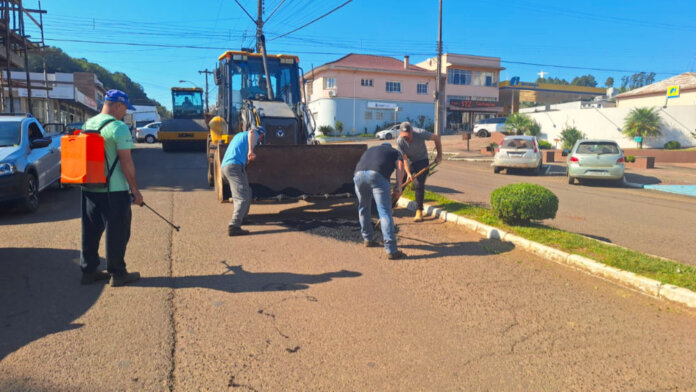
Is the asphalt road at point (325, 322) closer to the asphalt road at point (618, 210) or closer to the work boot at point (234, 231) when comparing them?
the work boot at point (234, 231)

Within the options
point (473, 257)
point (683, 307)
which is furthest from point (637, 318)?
point (473, 257)

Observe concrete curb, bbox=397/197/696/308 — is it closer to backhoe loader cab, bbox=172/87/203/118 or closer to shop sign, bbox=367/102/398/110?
backhoe loader cab, bbox=172/87/203/118

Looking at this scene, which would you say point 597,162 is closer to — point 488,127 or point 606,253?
point 606,253

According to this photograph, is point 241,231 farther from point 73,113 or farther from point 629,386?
point 73,113

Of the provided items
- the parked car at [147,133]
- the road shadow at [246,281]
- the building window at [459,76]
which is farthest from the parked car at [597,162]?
the building window at [459,76]

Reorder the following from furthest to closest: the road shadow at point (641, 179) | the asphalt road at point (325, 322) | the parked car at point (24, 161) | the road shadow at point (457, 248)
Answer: the road shadow at point (641, 179) < the parked car at point (24, 161) < the road shadow at point (457, 248) < the asphalt road at point (325, 322)

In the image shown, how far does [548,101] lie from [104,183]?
71.6 meters

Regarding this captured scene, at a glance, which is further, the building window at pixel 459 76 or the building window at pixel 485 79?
the building window at pixel 485 79

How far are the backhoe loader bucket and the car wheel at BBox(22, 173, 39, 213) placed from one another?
3242 mm

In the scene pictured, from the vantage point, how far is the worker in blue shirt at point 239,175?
675 centimetres

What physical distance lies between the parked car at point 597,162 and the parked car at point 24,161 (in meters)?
14.3

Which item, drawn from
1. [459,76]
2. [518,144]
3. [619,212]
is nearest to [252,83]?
[619,212]

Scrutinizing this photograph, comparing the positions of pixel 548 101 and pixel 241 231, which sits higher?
pixel 548 101

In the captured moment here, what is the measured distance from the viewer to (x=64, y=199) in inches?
383
